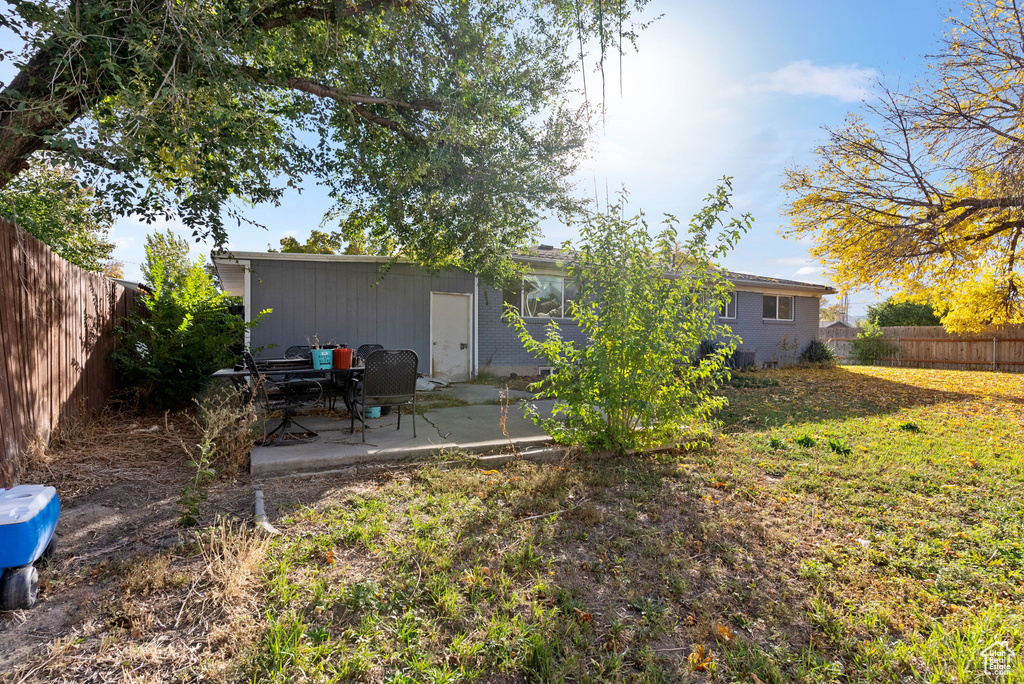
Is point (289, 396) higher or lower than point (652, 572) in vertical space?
higher

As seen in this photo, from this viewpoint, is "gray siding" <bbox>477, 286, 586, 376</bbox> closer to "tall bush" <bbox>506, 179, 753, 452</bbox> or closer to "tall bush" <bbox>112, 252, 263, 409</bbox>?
"tall bush" <bbox>112, 252, 263, 409</bbox>

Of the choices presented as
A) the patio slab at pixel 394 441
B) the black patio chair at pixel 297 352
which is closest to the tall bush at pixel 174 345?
the black patio chair at pixel 297 352

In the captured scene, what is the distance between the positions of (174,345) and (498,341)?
702 cm

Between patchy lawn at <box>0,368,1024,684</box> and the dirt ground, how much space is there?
4cm

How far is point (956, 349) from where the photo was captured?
17922 millimetres

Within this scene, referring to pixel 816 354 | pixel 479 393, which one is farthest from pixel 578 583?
Answer: pixel 816 354

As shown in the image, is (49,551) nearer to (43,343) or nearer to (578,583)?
(43,343)

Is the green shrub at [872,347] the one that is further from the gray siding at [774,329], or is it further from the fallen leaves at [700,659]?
the fallen leaves at [700,659]

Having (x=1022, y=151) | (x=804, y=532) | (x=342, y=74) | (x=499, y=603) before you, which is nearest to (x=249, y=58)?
(x=342, y=74)

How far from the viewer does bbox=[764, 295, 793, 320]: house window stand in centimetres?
1738

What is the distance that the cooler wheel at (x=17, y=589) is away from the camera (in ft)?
7.19

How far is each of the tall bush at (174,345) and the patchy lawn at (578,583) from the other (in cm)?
351

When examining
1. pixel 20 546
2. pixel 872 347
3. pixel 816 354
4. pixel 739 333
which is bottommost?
pixel 20 546

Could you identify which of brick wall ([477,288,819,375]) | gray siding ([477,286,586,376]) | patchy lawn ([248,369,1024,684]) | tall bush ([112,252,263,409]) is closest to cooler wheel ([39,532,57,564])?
patchy lawn ([248,369,1024,684])
